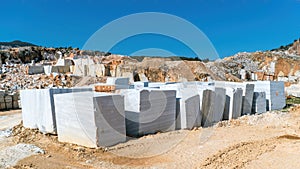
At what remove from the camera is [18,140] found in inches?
267

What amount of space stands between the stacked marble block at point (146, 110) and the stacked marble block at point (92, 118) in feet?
1.98

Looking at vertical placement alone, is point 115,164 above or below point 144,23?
below

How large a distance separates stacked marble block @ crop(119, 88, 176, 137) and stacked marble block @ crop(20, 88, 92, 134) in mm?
2149

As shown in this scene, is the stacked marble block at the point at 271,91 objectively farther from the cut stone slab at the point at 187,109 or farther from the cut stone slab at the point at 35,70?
the cut stone slab at the point at 35,70

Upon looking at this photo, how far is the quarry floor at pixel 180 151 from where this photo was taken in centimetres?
491

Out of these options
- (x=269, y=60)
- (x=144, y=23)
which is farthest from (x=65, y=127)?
(x=269, y=60)

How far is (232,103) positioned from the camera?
9406 mm

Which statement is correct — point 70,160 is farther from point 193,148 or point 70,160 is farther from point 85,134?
point 193,148

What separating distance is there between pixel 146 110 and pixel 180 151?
4.86 feet

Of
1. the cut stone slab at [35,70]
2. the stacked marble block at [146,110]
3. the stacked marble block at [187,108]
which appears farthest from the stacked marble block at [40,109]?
the cut stone slab at [35,70]

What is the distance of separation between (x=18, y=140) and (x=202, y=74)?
18.8m

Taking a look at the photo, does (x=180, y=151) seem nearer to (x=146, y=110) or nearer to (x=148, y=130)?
(x=148, y=130)

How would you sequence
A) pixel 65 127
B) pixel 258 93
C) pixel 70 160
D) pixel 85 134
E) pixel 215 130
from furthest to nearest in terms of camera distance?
pixel 258 93
pixel 215 130
pixel 65 127
pixel 85 134
pixel 70 160

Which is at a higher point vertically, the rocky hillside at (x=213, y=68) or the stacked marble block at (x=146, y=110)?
the rocky hillside at (x=213, y=68)
